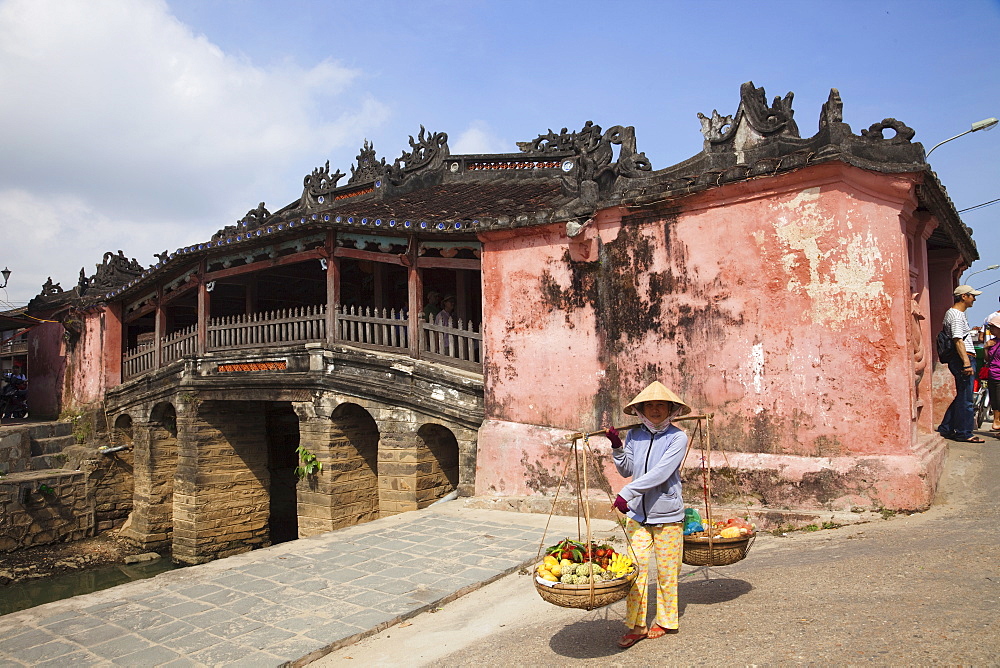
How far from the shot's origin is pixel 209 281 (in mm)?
13305

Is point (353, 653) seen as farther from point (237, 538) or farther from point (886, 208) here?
point (237, 538)

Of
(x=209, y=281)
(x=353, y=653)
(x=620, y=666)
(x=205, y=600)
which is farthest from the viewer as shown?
(x=209, y=281)

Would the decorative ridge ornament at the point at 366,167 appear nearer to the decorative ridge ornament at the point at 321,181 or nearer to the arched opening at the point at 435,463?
the decorative ridge ornament at the point at 321,181

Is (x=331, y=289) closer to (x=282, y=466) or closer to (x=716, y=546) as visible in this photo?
(x=716, y=546)

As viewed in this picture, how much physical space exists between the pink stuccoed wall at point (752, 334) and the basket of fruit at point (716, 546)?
2.67 metres

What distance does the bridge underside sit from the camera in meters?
10.1

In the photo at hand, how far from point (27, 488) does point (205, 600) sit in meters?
11.3

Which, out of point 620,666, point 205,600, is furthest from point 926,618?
point 205,600

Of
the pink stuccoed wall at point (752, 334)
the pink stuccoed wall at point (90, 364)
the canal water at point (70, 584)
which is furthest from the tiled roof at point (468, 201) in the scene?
the canal water at point (70, 584)

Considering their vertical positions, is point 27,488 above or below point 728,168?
below

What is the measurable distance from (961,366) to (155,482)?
14.9 meters

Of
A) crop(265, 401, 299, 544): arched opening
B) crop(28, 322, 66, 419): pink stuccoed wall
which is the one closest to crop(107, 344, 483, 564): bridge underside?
crop(265, 401, 299, 544): arched opening

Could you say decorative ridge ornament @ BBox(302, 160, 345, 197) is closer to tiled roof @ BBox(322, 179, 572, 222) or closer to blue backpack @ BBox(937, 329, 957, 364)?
tiled roof @ BBox(322, 179, 572, 222)

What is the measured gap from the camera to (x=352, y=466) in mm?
11211
